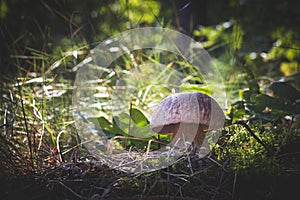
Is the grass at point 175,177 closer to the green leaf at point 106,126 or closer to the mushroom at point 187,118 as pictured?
the mushroom at point 187,118

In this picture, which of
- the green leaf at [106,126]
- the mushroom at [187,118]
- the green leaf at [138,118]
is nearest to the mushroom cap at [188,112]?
the mushroom at [187,118]

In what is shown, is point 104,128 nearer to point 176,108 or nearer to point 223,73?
point 176,108

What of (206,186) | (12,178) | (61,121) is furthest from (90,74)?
(206,186)

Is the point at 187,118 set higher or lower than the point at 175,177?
higher

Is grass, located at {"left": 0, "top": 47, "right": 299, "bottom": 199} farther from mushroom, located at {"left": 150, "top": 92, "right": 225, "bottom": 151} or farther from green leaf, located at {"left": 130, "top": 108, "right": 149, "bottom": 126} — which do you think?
green leaf, located at {"left": 130, "top": 108, "right": 149, "bottom": 126}

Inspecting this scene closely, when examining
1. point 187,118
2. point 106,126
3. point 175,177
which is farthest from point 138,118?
point 175,177

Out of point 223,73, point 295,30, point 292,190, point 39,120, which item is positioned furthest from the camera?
point 295,30

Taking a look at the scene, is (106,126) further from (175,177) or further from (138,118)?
(175,177)
